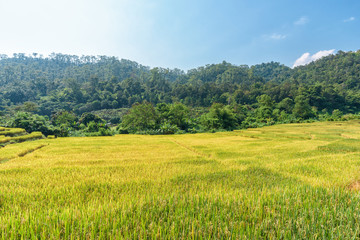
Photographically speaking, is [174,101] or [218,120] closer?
[218,120]

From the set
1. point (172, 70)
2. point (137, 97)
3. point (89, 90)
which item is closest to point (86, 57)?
point (172, 70)

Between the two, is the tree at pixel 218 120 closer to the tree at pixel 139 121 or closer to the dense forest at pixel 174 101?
the dense forest at pixel 174 101

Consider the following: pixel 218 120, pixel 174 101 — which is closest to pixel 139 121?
pixel 218 120

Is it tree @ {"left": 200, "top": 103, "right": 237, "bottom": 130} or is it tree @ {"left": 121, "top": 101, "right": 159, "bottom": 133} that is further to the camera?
tree @ {"left": 200, "top": 103, "right": 237, "bottom": 130}

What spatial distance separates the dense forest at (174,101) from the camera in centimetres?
3924

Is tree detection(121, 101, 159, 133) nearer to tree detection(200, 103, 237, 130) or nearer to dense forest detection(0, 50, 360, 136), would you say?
dense forest detection(0, 50, 360, 136)

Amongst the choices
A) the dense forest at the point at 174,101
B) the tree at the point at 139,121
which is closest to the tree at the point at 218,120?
the dense forest at the point at 174,101

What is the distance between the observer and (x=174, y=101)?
81562 millimetres

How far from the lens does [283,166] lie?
21.5 ft

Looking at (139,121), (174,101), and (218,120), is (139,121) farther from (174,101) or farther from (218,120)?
(174,101)

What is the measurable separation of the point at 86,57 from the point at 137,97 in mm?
133714

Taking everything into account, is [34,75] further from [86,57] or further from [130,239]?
[130,239]

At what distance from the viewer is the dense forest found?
39.2 meters

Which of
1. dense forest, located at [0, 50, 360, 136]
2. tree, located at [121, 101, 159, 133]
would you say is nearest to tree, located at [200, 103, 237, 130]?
dense forest, located at [0, 50, 360, 136]
